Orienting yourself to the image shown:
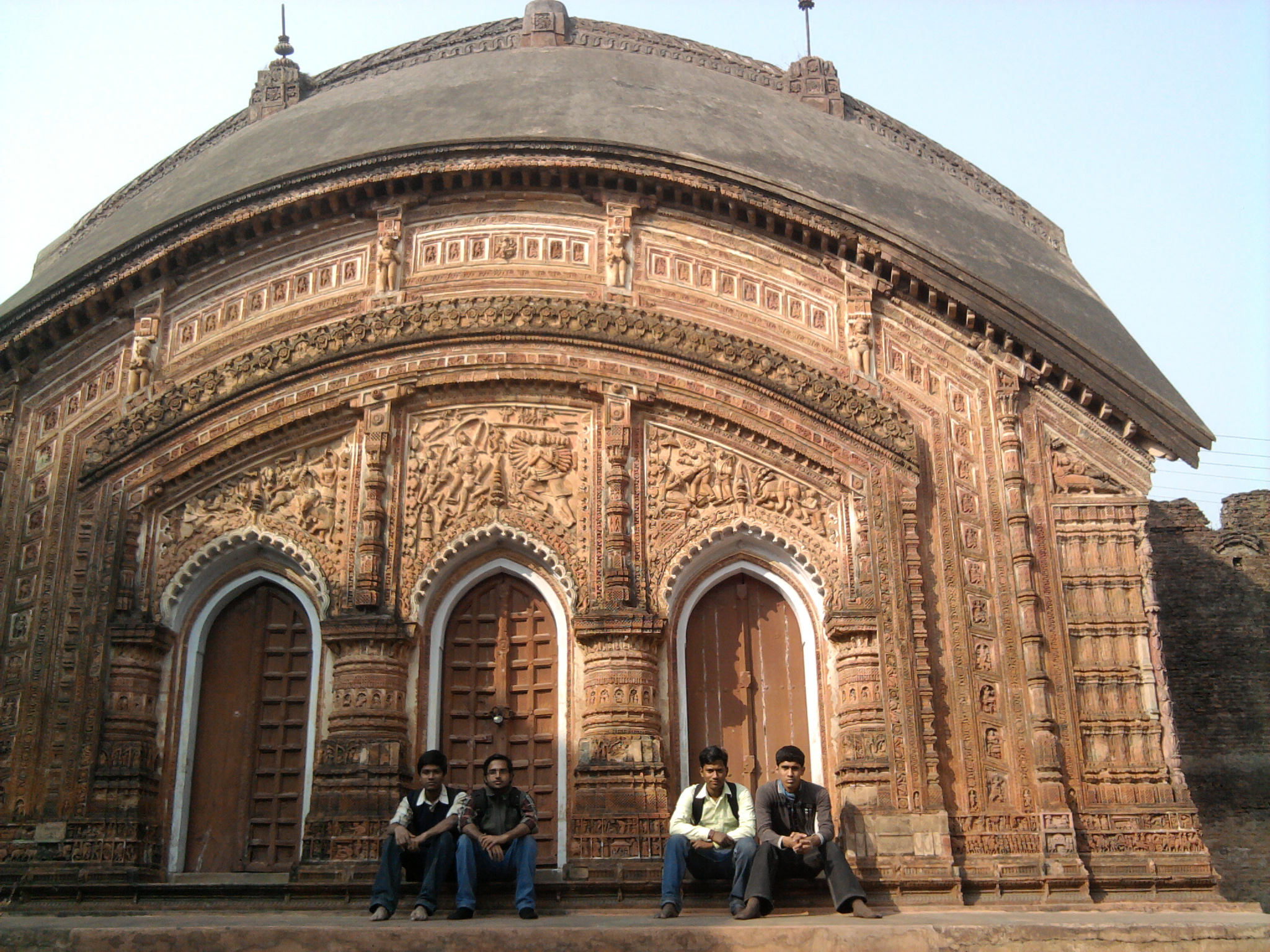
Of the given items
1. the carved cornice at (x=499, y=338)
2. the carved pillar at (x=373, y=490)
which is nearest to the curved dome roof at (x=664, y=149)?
the carved cornice at (x=499, y=338)

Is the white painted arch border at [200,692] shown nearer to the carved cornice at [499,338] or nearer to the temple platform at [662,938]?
the carved cornice at [499,338]

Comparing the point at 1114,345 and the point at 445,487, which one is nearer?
the point at 445,487

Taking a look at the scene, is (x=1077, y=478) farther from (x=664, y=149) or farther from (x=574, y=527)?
(x=664, y=149)

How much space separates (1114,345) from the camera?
13.1m

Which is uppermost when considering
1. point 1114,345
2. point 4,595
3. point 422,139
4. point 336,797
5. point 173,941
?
point 422,139

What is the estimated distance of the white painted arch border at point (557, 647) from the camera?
1096 centimetres

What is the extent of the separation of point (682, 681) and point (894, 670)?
1.77 meters

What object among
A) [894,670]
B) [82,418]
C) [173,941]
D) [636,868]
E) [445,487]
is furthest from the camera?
[82,418]

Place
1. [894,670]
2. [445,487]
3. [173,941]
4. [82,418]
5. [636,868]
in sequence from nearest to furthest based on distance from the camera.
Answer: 1. [173,941]
2. [636,868]
3. [894,670]
4. [445,487]
5. [82,418]

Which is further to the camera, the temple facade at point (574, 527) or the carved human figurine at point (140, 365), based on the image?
the carved human figurine at point (140, 365)

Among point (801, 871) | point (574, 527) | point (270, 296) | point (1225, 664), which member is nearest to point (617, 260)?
point (574, 527)

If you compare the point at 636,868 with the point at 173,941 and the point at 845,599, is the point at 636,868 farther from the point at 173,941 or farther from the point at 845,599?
the point at 173,941

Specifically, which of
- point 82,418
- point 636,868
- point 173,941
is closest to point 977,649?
point 636,868

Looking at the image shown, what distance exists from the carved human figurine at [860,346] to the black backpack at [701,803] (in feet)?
14.6
